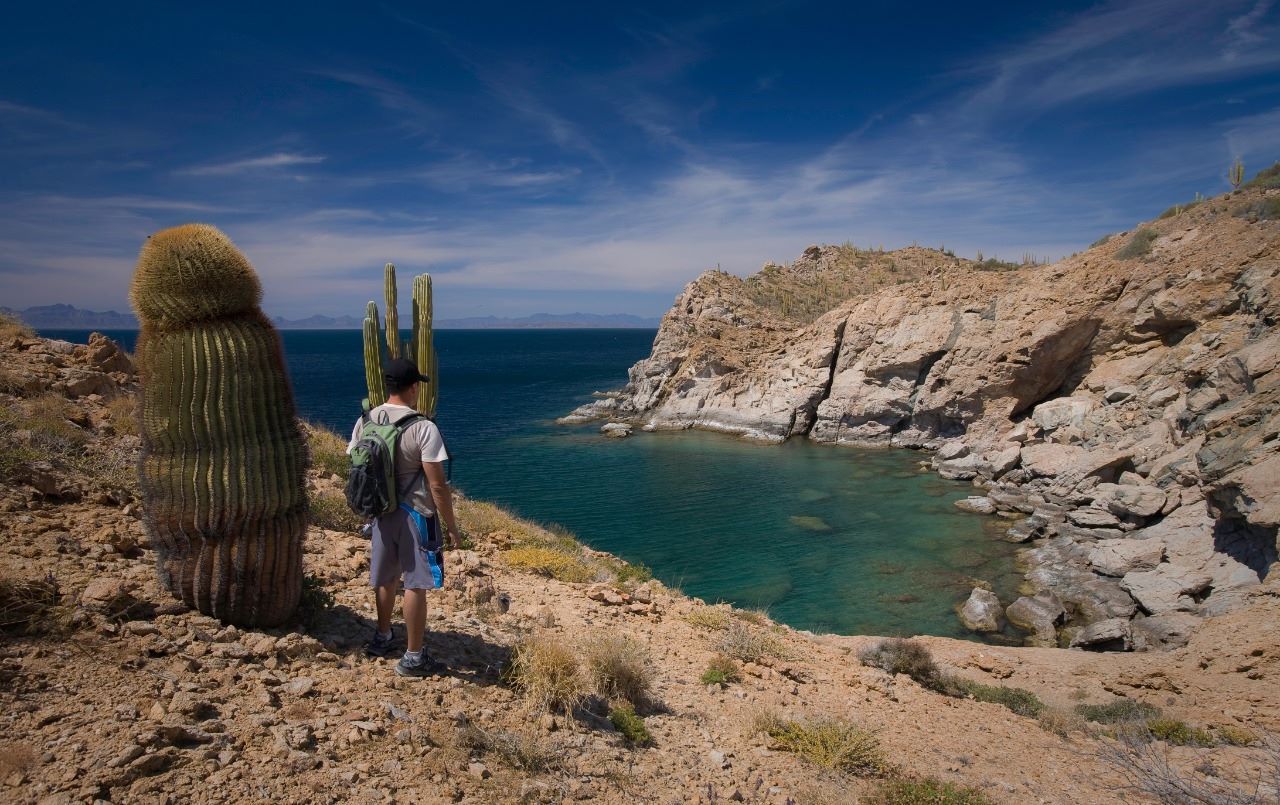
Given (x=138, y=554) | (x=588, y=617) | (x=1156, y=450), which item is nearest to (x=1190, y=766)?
(x=588, y=617)

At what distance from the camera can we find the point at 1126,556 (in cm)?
1499

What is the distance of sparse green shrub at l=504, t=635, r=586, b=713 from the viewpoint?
15.4ft

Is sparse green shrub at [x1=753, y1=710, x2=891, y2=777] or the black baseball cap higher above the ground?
the black baseball cap

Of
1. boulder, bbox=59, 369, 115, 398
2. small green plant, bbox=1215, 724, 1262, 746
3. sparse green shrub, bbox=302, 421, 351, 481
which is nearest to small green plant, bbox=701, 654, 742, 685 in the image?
small green plant, bbox=1215, 724, 1262, 746

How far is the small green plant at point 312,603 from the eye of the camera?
16.3 ft

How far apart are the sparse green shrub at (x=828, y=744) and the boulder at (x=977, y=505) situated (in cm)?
1839

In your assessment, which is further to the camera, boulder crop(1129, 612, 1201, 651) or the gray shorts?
boulder crop(1129, 612, 1201, 651)

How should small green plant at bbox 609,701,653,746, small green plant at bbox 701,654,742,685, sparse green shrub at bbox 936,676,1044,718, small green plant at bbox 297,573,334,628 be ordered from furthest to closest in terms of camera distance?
sparse green shrub at bbox 936,676,1044,718, small green plant at bbox 701,654,742,685, small green plant at bbox 297,573,334,628, small green plant at bbox 609,701,653,746

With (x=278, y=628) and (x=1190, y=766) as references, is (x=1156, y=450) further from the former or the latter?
(x=278, y=628)

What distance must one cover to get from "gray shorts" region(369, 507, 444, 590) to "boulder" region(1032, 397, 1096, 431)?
91.0ft

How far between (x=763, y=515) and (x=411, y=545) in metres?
18.7

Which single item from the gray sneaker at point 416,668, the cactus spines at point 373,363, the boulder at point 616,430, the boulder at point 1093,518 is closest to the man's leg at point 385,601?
the gray sneaker at point 416,668

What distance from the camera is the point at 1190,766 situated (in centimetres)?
573

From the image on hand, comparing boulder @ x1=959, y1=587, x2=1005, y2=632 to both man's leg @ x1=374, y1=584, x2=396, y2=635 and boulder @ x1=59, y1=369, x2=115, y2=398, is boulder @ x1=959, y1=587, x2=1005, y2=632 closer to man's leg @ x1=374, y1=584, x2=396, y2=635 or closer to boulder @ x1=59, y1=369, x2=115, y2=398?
man's leg @ x1=374, y1=584, x2=396, y2=635
